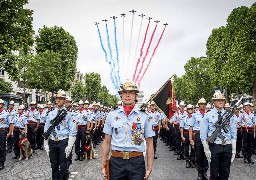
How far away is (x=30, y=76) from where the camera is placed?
44969mm

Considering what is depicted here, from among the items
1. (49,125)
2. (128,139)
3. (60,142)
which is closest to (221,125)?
(128,139)

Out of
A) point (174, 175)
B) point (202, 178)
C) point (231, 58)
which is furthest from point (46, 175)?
point (231, 58)

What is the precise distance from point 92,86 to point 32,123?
3335 inches

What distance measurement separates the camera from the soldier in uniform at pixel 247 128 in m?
13.5

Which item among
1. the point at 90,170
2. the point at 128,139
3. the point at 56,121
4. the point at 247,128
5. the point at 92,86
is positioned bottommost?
the point at 90,170

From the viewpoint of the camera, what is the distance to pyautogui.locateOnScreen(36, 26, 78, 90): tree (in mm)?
50000

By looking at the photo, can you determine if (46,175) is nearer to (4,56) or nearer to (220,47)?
(4,56)

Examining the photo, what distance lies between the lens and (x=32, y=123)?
16.7m

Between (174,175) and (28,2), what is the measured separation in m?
16.8

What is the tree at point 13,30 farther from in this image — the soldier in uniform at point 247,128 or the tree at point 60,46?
the tree at point 60,46

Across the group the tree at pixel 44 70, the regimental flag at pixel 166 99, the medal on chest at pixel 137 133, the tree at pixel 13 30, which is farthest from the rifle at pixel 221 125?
the tree at pixel 44 70

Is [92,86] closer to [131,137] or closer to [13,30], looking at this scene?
[13,30]

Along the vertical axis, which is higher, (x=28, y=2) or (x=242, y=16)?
(x=242, y=16)

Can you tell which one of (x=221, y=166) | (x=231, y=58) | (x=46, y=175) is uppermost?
(x=231, y=58)
